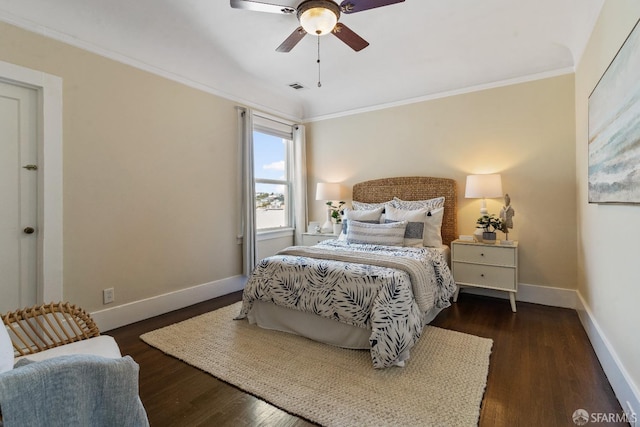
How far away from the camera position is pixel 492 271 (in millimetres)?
3119

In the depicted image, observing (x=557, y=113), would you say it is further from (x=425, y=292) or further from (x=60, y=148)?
(x=60, y=148)

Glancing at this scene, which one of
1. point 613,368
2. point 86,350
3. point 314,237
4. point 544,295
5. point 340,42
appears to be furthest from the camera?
point 314,237

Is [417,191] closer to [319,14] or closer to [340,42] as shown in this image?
[340,42]

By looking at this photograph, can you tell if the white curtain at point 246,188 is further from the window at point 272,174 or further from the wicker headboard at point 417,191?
the wicker headboard at point 417,191

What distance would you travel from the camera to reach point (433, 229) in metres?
3.41

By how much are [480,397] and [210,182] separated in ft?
10.7

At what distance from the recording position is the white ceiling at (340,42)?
2.49m

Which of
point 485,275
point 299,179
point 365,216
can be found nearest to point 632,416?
point 485,275

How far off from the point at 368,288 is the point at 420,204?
1885 mm

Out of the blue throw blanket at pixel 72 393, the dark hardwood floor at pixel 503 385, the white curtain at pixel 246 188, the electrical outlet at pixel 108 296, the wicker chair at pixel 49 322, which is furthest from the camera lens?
the white curtain at pixel 246 188

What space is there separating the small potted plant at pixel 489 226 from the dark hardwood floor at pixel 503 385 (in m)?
0.86

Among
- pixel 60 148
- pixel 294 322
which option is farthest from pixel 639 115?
pixel 60 148

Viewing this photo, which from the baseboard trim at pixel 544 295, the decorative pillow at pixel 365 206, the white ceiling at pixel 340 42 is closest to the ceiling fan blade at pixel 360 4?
the white ceiling at pixel 340 42

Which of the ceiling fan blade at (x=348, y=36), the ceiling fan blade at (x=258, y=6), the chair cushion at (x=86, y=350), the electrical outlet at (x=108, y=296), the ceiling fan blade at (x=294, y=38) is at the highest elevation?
the ceiling fan blade at (x=294, y=38)
